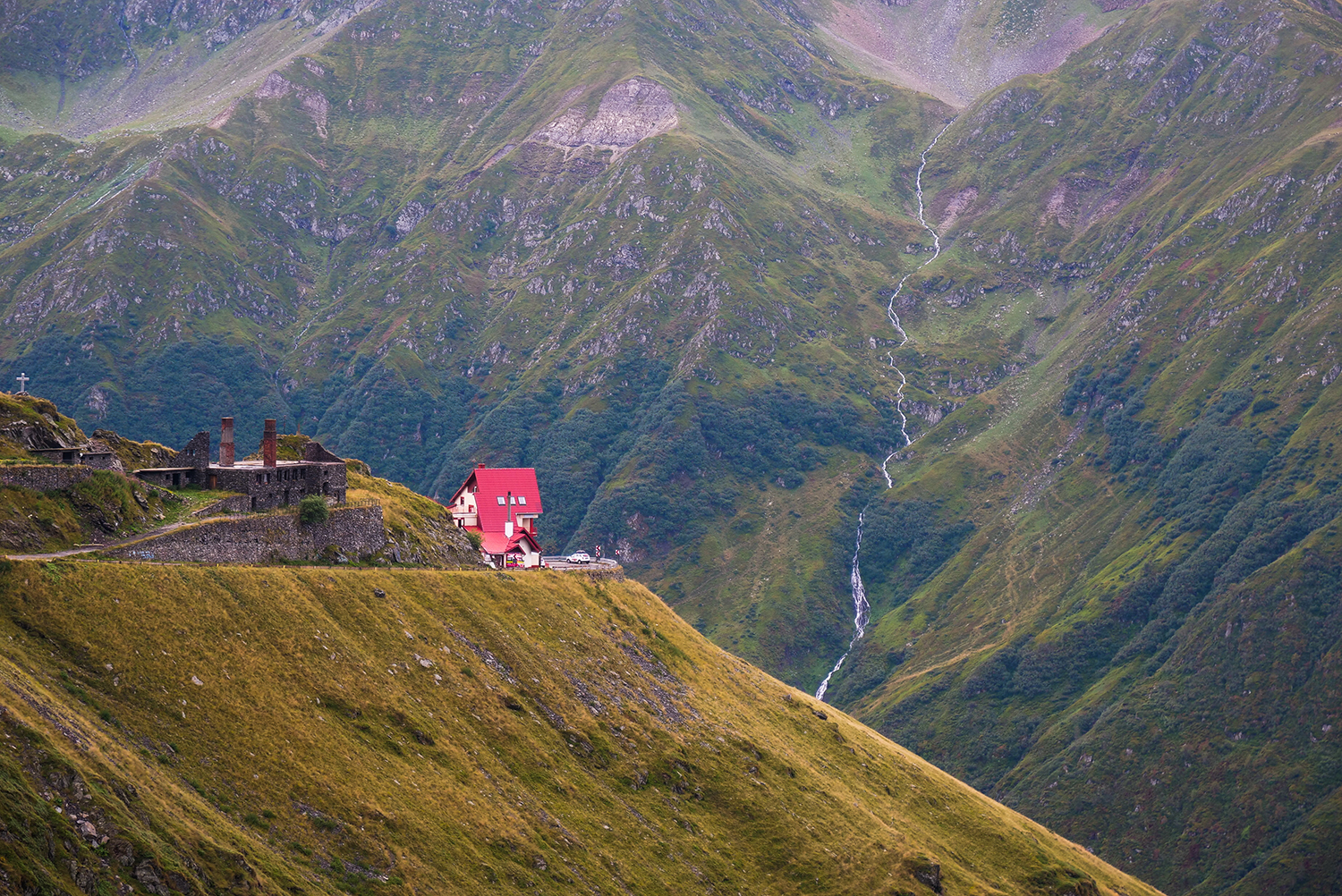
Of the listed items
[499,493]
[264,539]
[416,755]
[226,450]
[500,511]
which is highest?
[226,450]

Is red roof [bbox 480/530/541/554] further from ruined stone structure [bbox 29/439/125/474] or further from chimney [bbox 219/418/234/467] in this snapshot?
ruined stone structure [bbox 29/439/125/474]

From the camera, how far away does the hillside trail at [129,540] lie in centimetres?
7019

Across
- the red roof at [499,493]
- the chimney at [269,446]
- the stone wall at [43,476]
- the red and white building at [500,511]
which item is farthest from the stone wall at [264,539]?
the red roof at [499,493]

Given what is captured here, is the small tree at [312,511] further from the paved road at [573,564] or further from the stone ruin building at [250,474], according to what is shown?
the paved road at [573,564]

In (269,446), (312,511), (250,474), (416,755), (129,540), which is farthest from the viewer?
(269,446)

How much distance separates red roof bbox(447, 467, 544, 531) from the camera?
138 metres

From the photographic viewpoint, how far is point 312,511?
92625mm

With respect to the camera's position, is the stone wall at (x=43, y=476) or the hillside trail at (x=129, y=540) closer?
the hillside trail at (x=129, y=540)

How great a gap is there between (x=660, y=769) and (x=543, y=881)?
2672 centimetres

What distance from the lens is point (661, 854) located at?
317ft

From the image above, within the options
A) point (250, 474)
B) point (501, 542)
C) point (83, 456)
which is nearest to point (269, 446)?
point (250, 474)

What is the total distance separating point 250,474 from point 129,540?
15271 mm

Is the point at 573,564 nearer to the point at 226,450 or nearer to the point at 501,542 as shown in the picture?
the point at 501,542

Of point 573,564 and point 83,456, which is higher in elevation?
point 83,456
